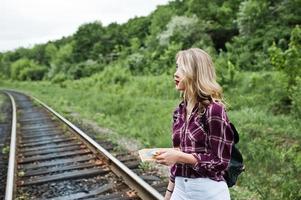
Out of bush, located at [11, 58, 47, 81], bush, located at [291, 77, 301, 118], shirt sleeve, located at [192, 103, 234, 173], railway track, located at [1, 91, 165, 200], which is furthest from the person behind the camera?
bush, located at [11, 58, 47, 81]

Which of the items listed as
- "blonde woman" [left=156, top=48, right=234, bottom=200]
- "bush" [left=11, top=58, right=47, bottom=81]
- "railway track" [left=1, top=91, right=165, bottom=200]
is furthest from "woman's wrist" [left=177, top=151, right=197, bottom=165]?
"bush" [left=11, top=58, right=47, bottom=81]

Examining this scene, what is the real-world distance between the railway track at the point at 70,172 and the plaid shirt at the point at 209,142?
2.80 meters

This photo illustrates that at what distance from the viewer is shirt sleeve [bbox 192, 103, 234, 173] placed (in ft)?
7.84

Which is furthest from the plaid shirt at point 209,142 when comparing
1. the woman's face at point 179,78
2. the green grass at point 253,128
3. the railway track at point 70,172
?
the green grass at point 253,128

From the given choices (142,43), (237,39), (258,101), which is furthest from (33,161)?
(142,43)

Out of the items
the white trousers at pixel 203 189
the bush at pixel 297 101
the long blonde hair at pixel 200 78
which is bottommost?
the bush at pixel 297 101

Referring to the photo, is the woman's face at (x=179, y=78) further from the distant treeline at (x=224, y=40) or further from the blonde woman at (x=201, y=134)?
the distant treeline at (x=224, y=40)

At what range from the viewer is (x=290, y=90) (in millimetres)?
11867

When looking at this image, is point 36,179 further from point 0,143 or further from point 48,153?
point 0,143

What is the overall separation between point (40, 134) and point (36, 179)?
16.9 feet

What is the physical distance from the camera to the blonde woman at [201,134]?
2400 mm

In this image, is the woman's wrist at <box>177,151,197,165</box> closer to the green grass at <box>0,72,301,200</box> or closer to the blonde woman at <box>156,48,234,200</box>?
the blonde woman at <box>156,48,234,200</box>

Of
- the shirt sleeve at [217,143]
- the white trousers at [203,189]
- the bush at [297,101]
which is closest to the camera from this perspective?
the shirt sleeve at [217,143]

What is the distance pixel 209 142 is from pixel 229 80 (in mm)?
15694
